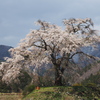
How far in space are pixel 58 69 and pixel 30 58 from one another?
4231 mm

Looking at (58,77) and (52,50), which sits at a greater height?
(52,50)

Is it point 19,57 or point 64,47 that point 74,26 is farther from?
point 19,57

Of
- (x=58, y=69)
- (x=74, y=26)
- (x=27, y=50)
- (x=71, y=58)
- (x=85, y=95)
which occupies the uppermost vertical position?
(x=74, y=26)

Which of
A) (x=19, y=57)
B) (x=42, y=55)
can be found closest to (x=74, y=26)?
(x=42, y=55)

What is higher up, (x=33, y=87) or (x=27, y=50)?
(x=27, y=50)

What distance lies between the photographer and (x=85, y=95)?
741 inches

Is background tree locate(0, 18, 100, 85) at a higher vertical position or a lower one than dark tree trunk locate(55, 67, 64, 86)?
higher

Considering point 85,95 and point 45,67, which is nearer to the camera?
point 85,95

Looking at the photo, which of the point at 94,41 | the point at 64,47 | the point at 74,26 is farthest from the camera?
the point at 74,26

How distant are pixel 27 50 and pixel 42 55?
3041 millimetres

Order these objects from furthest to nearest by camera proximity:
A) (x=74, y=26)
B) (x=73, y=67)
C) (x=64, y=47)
Result: (x=74, y=26)
(x=73, y=67)
(x=64, y=47)

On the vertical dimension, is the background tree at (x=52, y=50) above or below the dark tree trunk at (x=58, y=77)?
above

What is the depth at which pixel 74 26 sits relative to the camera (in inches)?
1166

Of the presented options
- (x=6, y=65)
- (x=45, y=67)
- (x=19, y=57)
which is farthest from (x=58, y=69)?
(x=6, y=65)
